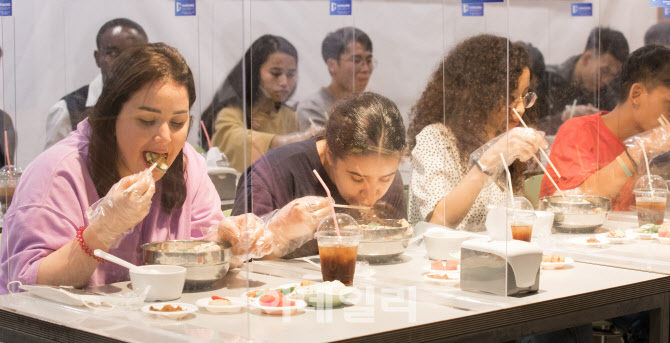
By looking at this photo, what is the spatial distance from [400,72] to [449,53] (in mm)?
180

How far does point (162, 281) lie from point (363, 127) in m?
0.64

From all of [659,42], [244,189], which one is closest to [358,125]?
[244,189]

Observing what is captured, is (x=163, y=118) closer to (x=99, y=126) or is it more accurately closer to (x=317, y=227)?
(x=99, y=126)

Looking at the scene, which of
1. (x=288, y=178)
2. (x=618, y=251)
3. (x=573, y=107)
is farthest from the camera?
(x=573, y=107)

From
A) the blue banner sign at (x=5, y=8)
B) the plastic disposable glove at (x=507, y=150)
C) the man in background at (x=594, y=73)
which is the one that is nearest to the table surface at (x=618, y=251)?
the plastic disposable glove at (x=507, y=150)

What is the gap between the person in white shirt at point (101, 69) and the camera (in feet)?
5.85

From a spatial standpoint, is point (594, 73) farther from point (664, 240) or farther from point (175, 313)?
point (175, 313)

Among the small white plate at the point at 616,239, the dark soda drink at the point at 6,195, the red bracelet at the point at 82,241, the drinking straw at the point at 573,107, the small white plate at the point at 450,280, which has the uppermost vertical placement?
the drinking straw at the point at 573,107

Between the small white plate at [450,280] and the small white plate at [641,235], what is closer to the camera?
the small white plate at [450,280]

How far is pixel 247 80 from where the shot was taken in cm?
187

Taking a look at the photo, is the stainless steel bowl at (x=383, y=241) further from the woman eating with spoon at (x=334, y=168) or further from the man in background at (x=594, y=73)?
the man in background at (x=594, y=73)

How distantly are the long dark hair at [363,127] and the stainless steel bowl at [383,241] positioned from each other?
0.20 meters

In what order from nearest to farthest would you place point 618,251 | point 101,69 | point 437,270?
point 101,69
point 437,270
point 618,251

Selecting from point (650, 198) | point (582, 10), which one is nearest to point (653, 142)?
point (650, 198)
